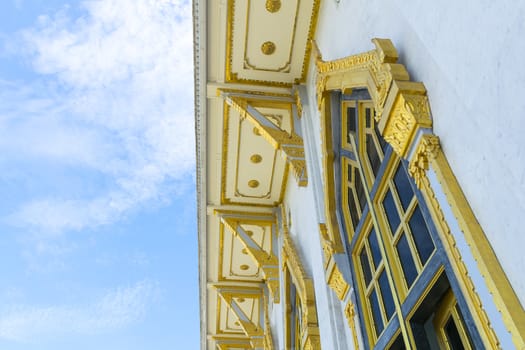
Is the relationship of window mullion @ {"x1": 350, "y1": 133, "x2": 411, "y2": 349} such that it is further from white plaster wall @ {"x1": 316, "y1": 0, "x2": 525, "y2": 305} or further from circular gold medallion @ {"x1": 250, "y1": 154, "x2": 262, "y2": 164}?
circular gold medallion @ {"x1": 250, "y1": 154, "x2": 262, "y2": 164}

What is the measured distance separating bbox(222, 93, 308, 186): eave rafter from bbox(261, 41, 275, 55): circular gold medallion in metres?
0.77

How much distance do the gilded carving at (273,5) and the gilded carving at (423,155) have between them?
3867mm

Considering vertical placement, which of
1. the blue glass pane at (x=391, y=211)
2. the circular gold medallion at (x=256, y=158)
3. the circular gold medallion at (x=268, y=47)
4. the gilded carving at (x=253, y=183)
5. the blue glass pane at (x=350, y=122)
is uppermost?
the gilded carving at (x=253, y=183)

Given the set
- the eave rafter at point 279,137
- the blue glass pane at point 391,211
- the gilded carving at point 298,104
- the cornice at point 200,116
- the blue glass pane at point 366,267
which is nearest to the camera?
the blue glass pane at point 391,211

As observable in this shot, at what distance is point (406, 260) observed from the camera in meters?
3.73

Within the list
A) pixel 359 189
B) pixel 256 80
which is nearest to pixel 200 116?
pixel 256 80

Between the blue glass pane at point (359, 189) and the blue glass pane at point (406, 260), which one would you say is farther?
the blue glass pane at point (359, 189)

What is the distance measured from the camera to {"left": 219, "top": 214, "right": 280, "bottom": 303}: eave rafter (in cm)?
899

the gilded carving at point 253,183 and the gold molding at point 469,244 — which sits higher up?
the gilded carving at point 253,183

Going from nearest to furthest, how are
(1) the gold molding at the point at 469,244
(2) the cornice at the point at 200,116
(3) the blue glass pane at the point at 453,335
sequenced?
(1) the gold molding at the point at 469,244, (3) the blue glass pane at the point at 453,335, (2) the cornice at the point at 200,116

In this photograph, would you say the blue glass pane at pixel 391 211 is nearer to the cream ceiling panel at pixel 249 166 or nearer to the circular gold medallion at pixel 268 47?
the circular gold medallion at pixel 268 47

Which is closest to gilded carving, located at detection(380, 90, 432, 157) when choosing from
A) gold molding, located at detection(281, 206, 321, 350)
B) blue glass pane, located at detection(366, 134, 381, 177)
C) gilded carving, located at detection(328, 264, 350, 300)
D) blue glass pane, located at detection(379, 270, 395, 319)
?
blue glass pane, located at detection(366, 134, 381, 177)

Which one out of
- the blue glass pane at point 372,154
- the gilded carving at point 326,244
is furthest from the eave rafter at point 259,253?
the blue glass pane at point 372,154

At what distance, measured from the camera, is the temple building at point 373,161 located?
2301 millimetres
